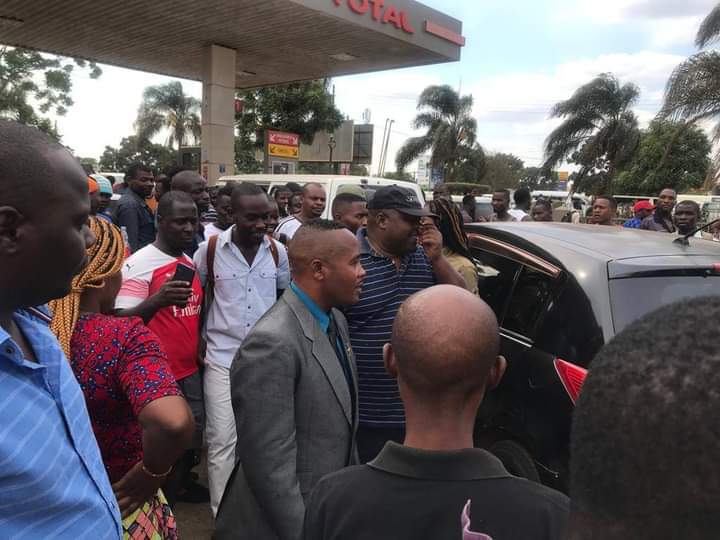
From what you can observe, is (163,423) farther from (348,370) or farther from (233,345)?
(233,345)

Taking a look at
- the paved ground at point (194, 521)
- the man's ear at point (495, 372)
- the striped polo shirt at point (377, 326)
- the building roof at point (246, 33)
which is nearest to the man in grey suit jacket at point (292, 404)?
the striped polo shirt at point (377, 326)

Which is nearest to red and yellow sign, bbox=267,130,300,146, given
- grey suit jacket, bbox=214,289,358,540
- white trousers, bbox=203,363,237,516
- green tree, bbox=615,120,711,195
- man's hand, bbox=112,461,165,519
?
white trousers, bbox=203,363,237,516

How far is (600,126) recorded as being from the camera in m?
25.0

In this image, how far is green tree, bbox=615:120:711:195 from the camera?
116ft

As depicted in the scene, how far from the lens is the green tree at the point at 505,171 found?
57.3 meters

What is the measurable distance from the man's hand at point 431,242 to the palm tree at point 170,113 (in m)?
46.6

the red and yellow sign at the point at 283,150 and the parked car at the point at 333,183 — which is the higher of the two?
the red and yellow sign at the point at 283,150

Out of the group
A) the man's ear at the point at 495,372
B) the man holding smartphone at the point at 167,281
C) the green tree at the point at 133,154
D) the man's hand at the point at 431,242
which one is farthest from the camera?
the green tree at the point at 133,154

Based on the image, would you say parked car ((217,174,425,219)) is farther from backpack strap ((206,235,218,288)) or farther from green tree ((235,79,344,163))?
green tree ((235,79,344,163))

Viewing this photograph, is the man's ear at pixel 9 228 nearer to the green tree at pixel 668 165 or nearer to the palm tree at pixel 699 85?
the palm tree at pixel 699 85

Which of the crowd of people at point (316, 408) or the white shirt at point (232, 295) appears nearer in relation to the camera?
the crowd of people at point (316, 408)

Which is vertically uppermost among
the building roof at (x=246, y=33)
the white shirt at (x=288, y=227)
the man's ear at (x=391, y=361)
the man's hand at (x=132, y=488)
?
the building roof at (x=246, y=33)

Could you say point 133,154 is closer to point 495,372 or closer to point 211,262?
point 211,262

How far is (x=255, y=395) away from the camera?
188cm
